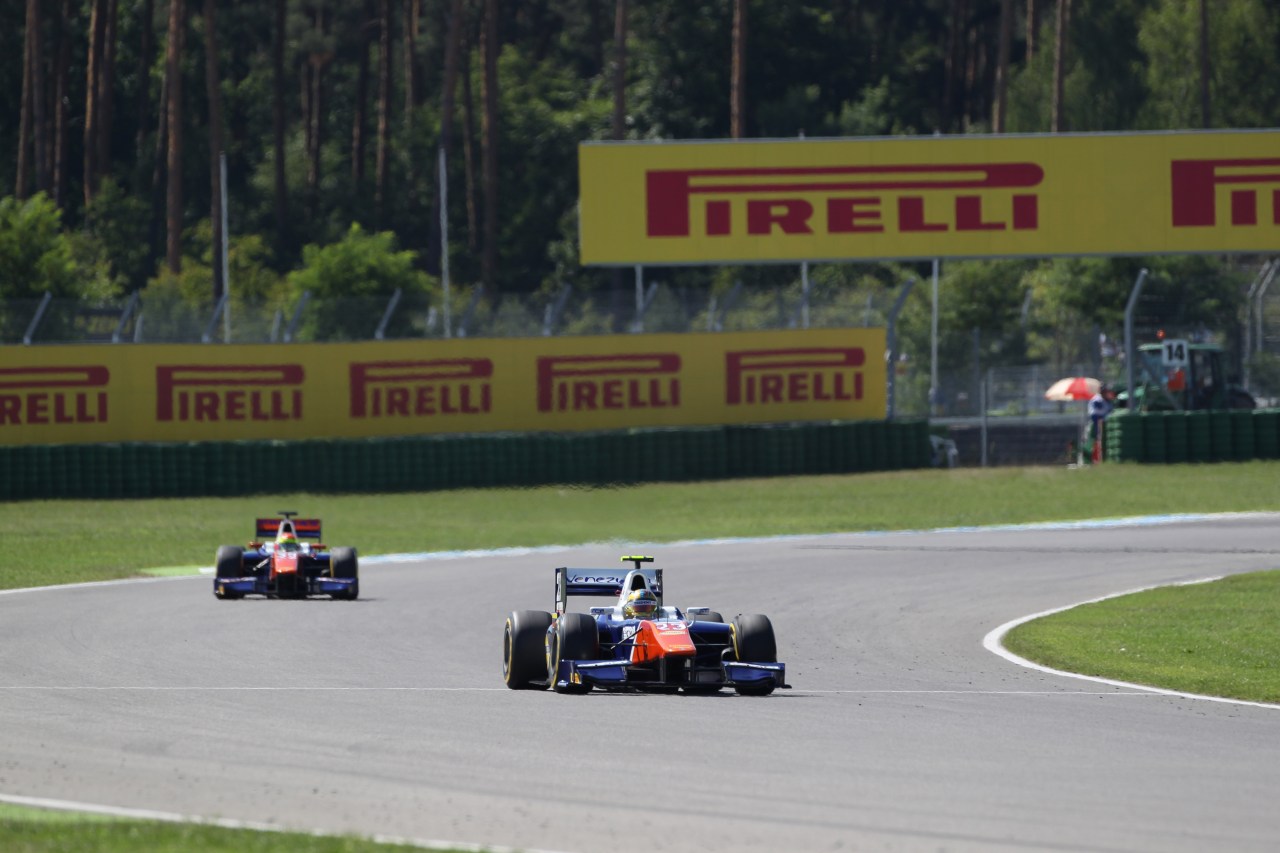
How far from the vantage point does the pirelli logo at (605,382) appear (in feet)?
123

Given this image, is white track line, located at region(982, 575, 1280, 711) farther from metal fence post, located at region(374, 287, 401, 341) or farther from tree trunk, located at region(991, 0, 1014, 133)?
tree trunk, located at region(991, 0, 1014, 133)

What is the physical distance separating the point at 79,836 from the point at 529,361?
1176 inches

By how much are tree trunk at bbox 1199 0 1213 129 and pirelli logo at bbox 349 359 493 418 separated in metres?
38.7

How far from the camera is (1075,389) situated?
120 ft

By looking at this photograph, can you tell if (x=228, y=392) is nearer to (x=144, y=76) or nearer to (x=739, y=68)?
(x=739, y=68)

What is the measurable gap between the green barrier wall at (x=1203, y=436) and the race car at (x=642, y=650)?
2451 centimetres

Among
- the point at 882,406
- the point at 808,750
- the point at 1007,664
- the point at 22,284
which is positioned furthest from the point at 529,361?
the point at 808,750

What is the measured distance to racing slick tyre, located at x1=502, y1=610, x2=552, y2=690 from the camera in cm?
1301

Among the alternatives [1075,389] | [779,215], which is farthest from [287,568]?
[779,215]

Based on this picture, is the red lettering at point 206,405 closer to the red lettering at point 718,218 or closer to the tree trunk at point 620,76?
the red lettering at point 718,218

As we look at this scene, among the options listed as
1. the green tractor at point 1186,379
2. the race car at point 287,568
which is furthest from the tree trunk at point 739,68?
the race car at point 287,568

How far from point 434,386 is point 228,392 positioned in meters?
3.95

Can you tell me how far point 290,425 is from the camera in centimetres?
3678

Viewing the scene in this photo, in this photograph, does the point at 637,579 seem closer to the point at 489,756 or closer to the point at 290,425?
the point at 489,756
